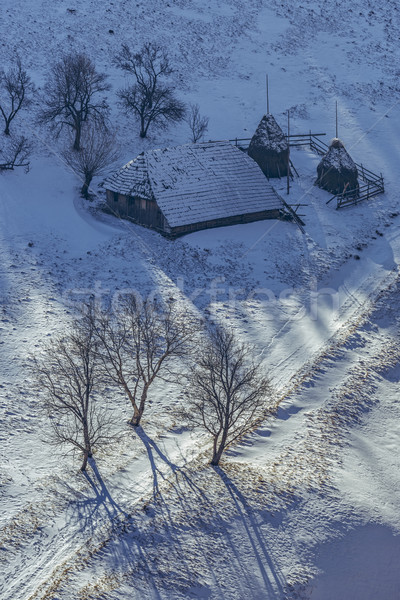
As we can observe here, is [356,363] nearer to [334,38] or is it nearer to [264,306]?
[264,306]

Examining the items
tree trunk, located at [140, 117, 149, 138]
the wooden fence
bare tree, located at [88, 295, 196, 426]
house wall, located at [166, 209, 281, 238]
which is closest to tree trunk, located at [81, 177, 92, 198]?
house wall, located at [166, 209, 281, 238]

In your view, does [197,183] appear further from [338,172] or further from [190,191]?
[338,172]

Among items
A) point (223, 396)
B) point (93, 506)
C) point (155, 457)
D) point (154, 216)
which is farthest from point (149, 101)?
point (93, 506)

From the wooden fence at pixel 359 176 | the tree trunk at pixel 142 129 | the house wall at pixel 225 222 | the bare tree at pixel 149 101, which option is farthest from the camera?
the bare tree at pixel 149 101

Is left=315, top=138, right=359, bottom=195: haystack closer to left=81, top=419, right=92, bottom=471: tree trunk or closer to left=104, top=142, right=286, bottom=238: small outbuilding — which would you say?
left=104, top=142, right=286, bottom=238: small outbuilding

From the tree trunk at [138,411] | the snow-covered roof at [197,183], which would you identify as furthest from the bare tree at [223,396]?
the snow-covered roof at [197,183]

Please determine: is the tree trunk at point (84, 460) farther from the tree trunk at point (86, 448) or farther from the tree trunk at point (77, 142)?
the tree trunk at point (77, 142)
